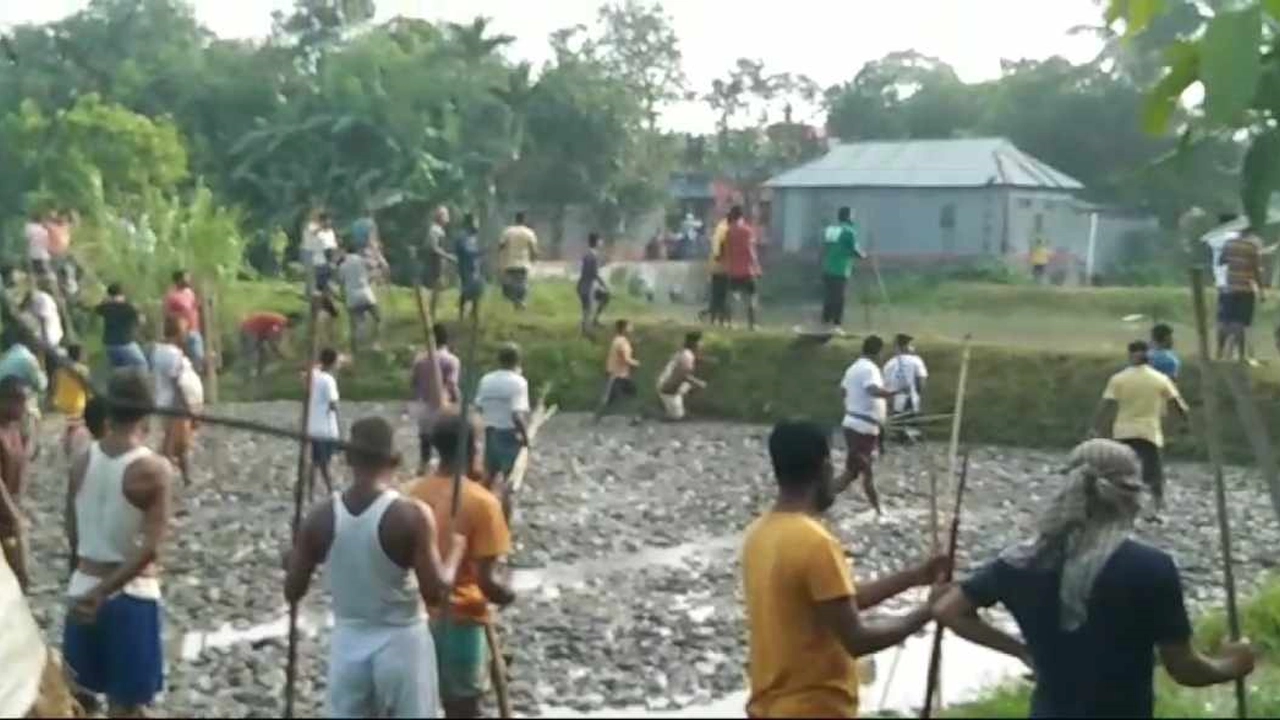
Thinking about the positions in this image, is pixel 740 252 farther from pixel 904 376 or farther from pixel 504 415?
pixel 504 415

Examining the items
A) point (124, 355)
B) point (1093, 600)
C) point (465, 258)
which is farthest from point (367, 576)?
point (465, 258)

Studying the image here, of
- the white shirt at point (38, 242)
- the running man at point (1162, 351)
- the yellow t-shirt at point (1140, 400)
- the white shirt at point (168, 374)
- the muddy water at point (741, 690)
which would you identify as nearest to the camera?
the muddy water at point (741, 690)

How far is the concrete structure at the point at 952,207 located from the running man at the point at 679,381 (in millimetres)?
27343

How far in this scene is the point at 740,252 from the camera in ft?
104

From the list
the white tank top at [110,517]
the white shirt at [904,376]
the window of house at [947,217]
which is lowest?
the white shirt at [904,376]

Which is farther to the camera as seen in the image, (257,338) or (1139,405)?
(257,338)

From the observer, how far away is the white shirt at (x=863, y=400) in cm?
1931

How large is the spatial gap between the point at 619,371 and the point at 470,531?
71.4ft

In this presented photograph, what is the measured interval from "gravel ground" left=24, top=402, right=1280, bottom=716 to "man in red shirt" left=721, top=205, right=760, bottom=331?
3.19 meters

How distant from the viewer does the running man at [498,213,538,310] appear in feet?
106

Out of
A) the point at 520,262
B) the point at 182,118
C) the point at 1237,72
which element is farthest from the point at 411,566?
the point at 182,118

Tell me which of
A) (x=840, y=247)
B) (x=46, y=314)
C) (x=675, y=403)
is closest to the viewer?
(x=46, y=314)

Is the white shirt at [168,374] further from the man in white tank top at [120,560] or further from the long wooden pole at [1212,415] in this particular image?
the long wooden pole at [1212,415]

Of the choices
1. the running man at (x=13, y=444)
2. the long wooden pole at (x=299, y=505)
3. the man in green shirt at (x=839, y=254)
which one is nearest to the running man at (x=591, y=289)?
the man in green shirt at (x=839, y=254)
